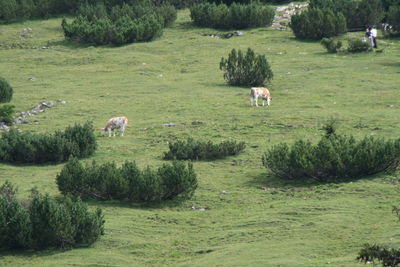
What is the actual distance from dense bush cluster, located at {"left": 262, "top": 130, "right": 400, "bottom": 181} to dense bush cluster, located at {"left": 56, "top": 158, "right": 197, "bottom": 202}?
2.44 m

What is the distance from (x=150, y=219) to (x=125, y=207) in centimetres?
124

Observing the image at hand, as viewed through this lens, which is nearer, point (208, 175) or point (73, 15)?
point (208, 175)

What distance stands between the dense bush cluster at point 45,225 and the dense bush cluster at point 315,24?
91.5 feet

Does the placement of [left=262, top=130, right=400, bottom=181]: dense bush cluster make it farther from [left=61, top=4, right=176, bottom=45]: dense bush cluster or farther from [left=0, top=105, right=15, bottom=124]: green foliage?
[left=61, top=4, right=176, bottom=45]: dense bush cluster

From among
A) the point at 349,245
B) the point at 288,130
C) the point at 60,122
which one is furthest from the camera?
the point at 60,122

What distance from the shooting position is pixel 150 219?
69.7ft

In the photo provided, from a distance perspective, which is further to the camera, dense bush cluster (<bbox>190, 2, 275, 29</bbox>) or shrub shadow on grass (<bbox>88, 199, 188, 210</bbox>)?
dense bush cluster (<bbox>190, 2, 275, 29</bbox>)

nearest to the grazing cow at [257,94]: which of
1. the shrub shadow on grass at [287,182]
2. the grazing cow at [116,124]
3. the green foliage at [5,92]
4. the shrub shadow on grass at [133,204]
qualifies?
the grazing cow at [116,124]

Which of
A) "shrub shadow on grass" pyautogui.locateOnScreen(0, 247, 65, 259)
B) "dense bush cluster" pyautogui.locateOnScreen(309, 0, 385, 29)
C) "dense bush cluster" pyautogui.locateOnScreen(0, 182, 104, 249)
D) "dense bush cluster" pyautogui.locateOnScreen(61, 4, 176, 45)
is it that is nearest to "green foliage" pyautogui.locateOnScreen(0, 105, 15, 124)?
"dense bush cluster" pyautogui.locateOnScreen(0, 182, 104, 249)

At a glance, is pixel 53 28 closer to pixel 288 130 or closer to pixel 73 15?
pixel 73 15

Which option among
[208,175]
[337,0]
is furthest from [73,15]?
[208,175]

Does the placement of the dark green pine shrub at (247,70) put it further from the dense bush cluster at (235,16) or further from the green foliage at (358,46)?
the dense bush cluster at (235,16)

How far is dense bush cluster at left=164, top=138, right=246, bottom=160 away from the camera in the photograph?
26250 millimetres

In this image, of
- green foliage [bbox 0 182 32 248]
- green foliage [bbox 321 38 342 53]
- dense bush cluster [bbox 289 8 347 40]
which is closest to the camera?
green foliage [bbox 0 182 32 248]
